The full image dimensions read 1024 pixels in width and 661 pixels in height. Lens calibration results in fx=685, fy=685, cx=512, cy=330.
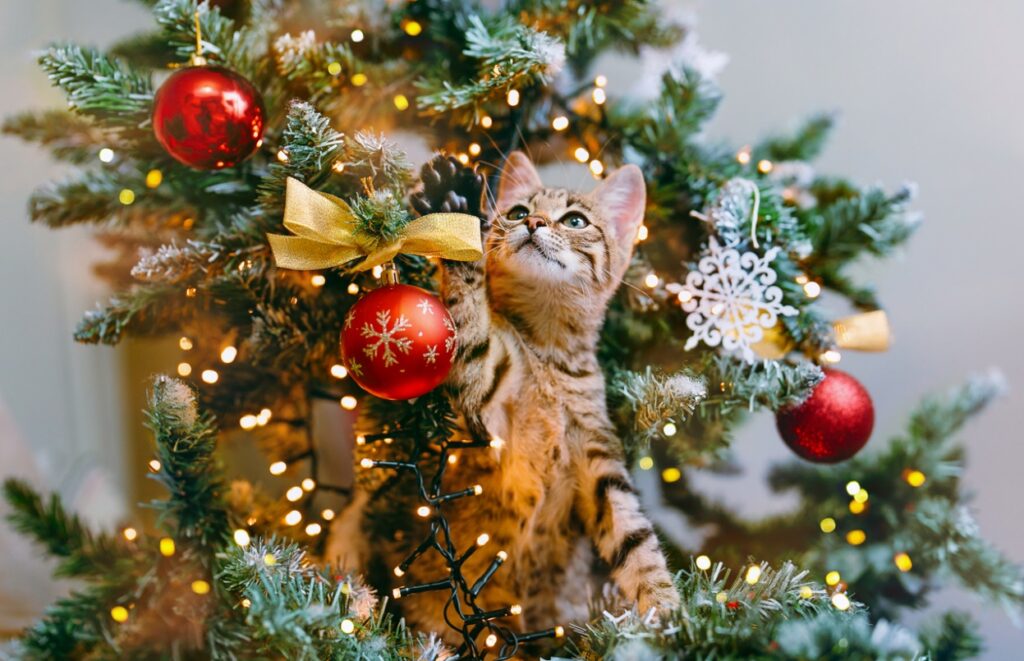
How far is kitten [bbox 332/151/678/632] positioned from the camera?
592 mm

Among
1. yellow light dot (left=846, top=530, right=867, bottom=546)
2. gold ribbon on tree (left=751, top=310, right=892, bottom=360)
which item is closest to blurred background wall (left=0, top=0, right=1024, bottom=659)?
yellow light dot (left=846, top=530, right=867, bottom=546)

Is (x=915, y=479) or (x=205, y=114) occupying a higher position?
(x=205, y=114)

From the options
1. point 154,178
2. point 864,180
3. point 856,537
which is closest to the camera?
point 154,178

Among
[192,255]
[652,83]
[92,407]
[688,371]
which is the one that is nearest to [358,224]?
[192,255]

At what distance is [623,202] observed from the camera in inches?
25.1

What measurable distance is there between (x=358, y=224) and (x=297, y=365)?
0.74ft

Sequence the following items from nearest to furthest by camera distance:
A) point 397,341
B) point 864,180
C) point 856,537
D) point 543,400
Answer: point 397,341 < point 543,400 < point 856,537 < point 864,180

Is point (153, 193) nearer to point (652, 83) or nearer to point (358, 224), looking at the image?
point (358, 224)

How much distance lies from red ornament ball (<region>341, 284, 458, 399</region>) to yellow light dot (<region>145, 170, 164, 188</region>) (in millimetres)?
349

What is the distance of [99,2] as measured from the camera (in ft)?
3.68

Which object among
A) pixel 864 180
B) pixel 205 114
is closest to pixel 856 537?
pixel 864 180

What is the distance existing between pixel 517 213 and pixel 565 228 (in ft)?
0.16

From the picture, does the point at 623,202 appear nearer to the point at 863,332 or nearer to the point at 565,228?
the point at 565,228

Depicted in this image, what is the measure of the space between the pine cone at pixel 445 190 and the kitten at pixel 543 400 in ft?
0.15
